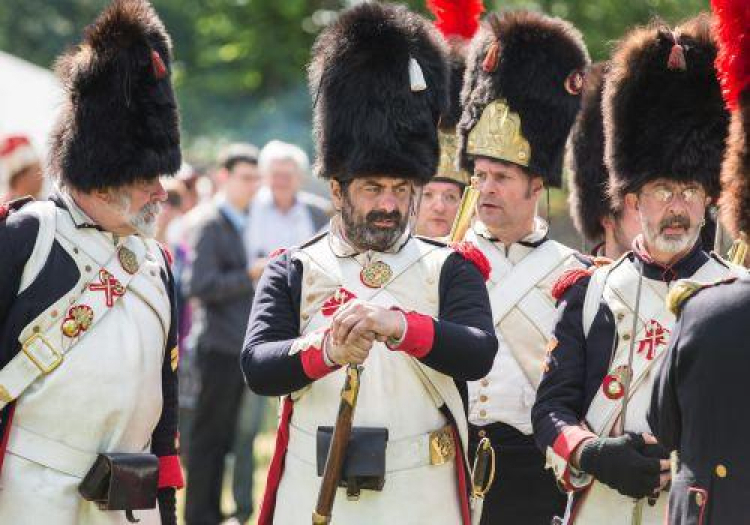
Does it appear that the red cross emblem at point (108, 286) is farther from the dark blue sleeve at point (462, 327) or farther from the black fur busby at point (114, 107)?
the dark blue sleeve at point (462, 327)

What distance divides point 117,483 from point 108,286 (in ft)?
2.29

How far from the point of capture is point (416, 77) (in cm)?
560

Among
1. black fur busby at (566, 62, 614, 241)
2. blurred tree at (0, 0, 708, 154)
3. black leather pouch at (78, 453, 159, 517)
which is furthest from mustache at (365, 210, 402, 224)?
blurred tree at (0, 0, 708, 154)

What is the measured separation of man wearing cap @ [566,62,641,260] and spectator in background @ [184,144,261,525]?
379 centimetres

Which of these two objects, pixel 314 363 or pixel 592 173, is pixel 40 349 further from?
pixel 592 173

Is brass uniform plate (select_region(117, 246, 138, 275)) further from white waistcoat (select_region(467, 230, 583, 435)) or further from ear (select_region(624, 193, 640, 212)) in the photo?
ear (select_region(624, 193, 640, 212))

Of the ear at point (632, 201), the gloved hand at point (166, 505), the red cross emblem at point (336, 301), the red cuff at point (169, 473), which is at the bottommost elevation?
the gloved hand at point (166, 505)

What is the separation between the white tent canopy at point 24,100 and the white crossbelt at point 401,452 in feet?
27.4

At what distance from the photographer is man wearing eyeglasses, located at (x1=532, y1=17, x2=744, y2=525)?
529 cm

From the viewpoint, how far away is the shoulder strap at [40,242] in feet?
17.5

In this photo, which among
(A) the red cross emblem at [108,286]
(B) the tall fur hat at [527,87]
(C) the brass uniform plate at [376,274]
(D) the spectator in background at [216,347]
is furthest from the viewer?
(D) the spectator in background at [216,347]

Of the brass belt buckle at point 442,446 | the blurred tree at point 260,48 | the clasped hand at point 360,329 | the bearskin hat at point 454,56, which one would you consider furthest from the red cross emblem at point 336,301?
the blurred tree at point 260,48

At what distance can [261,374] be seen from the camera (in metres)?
5.19

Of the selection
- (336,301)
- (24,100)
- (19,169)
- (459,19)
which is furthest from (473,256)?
(24,100)
